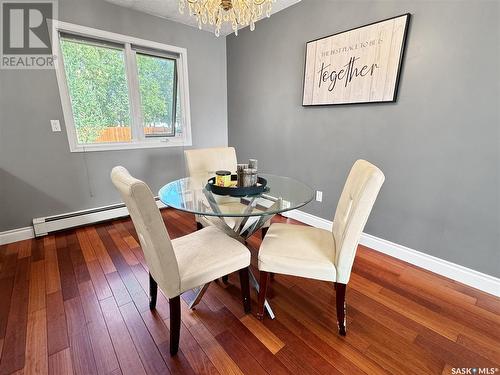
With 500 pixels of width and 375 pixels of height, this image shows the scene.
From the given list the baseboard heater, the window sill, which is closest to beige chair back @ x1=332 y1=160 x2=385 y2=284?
the window sill

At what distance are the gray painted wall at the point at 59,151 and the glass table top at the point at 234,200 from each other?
4.59 ft

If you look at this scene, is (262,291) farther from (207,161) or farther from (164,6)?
(164,6)

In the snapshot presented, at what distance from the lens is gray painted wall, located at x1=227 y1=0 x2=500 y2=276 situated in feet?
5.06

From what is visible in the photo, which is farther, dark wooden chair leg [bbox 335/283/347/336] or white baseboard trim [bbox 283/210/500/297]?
white baseboard trim [bbox 283/210/500/297]

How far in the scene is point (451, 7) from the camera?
1568 millimetres

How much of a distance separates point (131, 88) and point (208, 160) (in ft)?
4.59

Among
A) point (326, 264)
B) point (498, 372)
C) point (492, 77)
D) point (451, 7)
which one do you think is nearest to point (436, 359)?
point (498, 372)

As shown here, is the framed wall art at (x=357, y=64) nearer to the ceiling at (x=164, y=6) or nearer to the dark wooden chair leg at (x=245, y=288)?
the ceiling at (x=164, y=6)

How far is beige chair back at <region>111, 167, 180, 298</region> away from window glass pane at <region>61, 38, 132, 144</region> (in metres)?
1.97

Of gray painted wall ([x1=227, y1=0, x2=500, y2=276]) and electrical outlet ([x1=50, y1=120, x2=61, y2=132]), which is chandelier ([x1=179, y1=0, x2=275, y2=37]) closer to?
gray painted wall ([x1=227, y1=0, x2=500, y2=276])

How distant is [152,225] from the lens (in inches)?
39.0

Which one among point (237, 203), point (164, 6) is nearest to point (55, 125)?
point (164, 6)

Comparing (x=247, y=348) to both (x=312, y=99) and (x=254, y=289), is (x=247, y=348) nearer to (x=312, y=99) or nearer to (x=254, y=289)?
(x=254, y=289)

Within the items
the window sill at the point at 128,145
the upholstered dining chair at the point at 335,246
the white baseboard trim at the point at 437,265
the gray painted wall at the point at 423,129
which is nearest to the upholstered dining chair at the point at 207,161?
the gray painted wall at the point at 423,129
